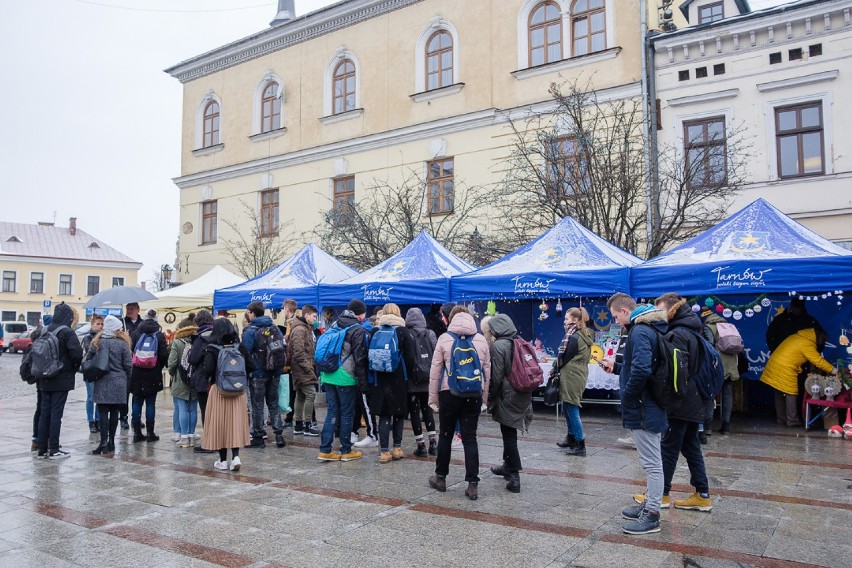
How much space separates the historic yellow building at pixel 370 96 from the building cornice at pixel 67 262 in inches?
1340

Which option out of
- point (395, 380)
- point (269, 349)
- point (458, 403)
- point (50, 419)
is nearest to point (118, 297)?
point (50, 419)

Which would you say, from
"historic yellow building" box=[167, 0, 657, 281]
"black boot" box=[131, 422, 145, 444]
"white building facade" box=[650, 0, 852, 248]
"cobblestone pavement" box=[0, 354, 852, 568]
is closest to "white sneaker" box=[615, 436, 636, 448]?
"cobblestone pavement" box=[0, 354, 852, 568]

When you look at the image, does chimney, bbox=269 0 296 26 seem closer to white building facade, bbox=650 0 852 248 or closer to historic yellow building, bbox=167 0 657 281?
historic yellow building, bbox=167 0 657 281

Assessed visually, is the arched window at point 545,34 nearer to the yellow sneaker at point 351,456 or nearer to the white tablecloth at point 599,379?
the white tablecloth at point 599,379

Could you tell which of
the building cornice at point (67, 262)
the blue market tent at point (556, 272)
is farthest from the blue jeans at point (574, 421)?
the building cornice at point (67, 262)

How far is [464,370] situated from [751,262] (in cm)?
499

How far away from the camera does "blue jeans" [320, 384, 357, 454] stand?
7.90 m

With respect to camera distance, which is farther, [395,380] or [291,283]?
[291,283]

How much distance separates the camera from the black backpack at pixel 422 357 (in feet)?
25.6

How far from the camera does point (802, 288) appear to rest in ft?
28.7

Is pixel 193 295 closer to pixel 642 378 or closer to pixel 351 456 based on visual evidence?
pixel 351 456

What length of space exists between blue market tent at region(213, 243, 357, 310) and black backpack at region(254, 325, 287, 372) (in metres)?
3.99

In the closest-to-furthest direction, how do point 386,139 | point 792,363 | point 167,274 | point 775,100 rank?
point 792,363 → point 775,100 → point 386,139 → point 167,274

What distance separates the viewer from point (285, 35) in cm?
2473
